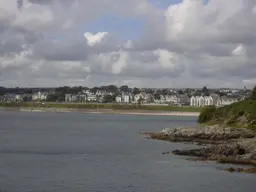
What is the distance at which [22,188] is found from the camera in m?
42.4

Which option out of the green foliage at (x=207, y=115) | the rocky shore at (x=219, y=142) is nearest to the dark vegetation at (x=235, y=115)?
the green foliage at (x=207, y=115)

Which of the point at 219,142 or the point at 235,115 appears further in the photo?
the point at 235,115

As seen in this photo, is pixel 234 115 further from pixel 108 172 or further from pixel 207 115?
pixel 108 172

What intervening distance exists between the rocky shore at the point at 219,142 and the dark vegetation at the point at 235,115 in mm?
4652

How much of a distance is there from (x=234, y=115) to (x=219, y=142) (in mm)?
21059

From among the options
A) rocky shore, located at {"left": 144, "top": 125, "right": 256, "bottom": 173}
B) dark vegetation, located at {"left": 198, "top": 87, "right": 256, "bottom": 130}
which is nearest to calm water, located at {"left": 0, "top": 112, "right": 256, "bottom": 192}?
rocky shore, located at {"left": 144, "top": 125, "right": 256, "bottom": 173}

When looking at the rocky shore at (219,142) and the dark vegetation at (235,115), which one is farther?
the dark vegetation at (235,115)

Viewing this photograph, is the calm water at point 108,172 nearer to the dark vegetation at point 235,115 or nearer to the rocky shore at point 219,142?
the rocky shore at point 219,142

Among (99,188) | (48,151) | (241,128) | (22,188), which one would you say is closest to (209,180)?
(99,188)

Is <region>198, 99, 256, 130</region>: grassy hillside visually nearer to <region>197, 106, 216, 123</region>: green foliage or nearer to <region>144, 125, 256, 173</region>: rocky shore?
<region>197, 106, 216, 123</region>: green foliage

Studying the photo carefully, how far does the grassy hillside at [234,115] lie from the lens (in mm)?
95812

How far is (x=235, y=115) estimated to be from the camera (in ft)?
331

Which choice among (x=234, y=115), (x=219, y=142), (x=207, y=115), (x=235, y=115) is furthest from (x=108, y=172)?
(x=207, y=115)

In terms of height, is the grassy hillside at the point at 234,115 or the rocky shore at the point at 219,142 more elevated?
the grassy hillside at the point at 234,115
